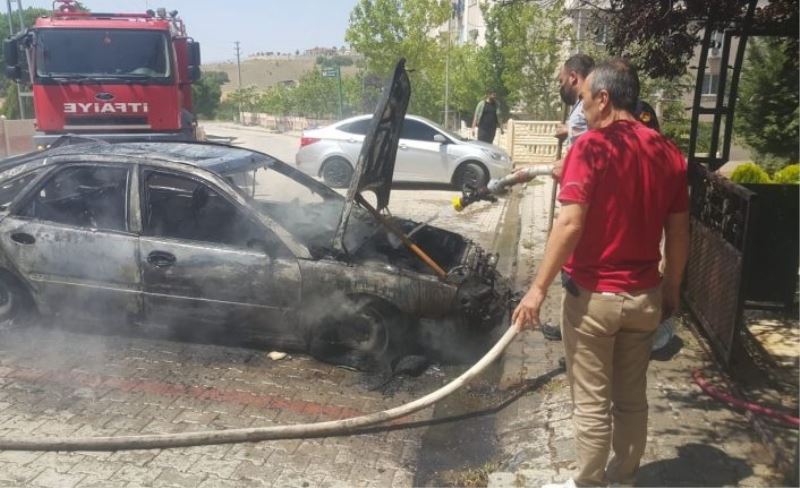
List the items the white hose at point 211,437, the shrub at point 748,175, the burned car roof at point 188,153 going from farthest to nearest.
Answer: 1. the shrub at point 748,175
2. the burned car roof at point 188,153
3. the white hose at point 211,437

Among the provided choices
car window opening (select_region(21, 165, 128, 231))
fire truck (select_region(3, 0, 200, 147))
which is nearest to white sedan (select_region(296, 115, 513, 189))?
fire truck (select_region(3, 0, 200, 147))

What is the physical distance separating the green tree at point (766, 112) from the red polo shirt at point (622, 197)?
15612 millimetres

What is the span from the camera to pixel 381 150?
16.8 feet

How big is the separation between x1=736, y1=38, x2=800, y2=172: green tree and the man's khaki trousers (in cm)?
1558

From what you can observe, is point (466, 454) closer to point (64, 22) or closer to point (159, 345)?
point (159, 345)

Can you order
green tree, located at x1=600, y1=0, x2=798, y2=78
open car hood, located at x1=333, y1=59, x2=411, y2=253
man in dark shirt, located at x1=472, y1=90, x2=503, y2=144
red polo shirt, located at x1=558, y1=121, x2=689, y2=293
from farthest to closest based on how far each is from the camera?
1. man in dark shirt, located at x1=472, y1=90, x2=503, y2=144
2. green tree, located at x1=600, y1=0, x2=798, y2=78
3. open car hood, located at x1=333, y1=59, x2=411, y2=253
4. red polo shirt, located at x1=558, y1=121, x2=689, y2=293

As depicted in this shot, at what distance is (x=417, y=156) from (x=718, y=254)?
9372mm

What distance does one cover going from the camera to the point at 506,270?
791 centimetres

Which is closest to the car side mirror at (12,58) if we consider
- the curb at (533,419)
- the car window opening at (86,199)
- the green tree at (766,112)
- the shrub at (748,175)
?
the car window opening at (86,199)

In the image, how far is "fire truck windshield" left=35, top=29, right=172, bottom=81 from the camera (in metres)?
10.3

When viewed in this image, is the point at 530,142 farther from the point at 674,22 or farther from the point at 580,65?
the point at 580,65

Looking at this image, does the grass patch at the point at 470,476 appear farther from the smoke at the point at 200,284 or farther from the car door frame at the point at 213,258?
the car door frame at the point at 213,258

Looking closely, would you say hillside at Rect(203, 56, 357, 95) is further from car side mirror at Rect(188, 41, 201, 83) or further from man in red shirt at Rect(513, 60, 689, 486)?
man in red shirt at Rect(513, 60, 689, 486)

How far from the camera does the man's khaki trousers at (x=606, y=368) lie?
2.80 meters
